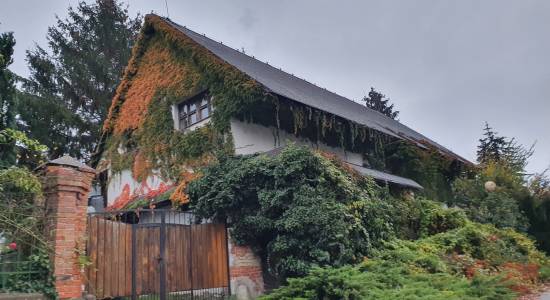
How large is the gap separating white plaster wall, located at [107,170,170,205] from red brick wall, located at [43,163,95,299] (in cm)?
735

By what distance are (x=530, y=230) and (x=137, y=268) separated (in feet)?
47.3

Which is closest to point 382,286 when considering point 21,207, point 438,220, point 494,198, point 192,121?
point 21,207

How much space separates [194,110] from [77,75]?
12278mm

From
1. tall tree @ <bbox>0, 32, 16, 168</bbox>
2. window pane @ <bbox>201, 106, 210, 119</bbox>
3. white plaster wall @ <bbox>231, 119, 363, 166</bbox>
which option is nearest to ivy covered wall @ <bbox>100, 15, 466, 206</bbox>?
white plaster wall @ <bbox>231, 119, 363, 166</bbox>

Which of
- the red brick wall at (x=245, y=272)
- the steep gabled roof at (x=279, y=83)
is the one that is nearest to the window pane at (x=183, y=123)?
the steep gabled roof at (x=279, y=83)

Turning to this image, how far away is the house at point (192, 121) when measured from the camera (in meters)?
12.2

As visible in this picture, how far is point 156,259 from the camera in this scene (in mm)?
8008

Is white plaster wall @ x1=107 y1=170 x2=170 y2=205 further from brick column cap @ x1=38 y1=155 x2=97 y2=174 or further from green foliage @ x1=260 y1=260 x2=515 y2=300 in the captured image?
green foliage @ x1=260 y1=260 x2=515 y2=300

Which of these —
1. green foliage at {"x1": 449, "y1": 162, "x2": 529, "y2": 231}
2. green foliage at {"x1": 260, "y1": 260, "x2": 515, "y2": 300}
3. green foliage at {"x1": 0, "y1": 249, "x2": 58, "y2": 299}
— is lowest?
green foliage at {"x1": 260, "y1": 260, "x2": 515, "y2": 300}

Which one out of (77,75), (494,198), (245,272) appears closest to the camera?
(245,272)

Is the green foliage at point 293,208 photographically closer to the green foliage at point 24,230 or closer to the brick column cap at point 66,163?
the brick column cap at point 66,163

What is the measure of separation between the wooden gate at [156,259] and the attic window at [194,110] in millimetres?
5120

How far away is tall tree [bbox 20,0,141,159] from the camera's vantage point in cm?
2088

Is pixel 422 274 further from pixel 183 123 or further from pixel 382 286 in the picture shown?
pixel 183 123
